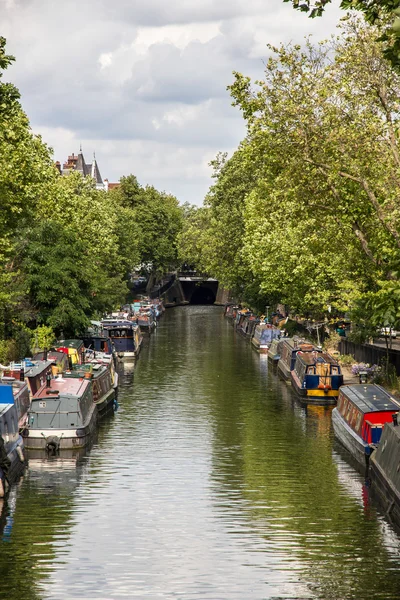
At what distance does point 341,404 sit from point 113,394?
57.1 ft

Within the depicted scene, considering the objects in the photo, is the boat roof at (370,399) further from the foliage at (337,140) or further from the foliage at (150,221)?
the foliage at (150,221)

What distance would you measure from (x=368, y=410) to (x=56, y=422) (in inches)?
542

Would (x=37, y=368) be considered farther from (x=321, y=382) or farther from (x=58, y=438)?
(x=321, y=382)

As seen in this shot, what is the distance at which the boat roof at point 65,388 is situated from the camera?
45719mm

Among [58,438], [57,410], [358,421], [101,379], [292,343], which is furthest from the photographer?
[292,343]

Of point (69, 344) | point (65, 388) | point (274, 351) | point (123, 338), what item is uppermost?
point (69, 344)

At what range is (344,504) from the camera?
36.5m

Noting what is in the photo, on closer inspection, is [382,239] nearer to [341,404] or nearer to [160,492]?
[341,404]

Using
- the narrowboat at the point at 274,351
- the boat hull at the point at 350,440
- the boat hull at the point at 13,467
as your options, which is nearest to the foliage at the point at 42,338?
the narrowboat at the point at 274,351

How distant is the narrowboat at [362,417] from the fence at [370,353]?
506 inches

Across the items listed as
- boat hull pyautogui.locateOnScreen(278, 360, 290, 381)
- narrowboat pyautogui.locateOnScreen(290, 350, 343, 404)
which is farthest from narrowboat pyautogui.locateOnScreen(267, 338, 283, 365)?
narrowboat pyautogui.locateOnScreen(290, 350, 343, 404)

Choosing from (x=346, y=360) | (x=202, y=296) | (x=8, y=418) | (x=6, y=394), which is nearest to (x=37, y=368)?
(x=6, y=394)

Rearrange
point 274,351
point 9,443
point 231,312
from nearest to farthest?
point 9,443, point 274,351, point 231,312

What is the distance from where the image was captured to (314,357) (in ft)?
210
